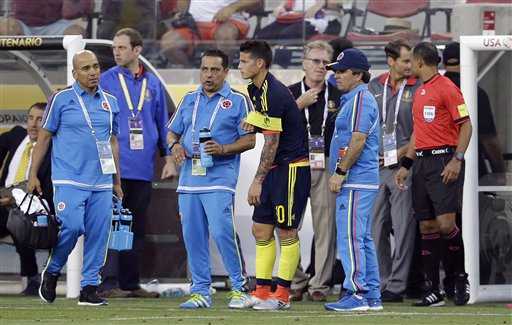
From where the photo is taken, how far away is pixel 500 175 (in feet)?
48.1

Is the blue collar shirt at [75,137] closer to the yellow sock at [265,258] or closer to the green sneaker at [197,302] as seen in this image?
the green sneaker at [197,302]

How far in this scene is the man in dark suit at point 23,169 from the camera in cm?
1545

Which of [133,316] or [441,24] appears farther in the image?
[441,24]

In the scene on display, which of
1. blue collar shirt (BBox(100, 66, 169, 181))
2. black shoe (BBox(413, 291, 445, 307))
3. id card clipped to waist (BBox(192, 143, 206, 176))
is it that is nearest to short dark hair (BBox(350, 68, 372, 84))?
id card clipped to waist (BBox(192, 143, 206, 176))

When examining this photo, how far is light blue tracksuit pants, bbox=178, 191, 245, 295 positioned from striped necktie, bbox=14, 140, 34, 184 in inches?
114

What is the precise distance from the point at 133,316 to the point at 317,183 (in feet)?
10.7

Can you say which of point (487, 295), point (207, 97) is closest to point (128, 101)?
point (207, 97)

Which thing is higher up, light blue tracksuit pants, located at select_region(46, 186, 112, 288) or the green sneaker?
light blue tracksuit pants, located at select_region(46, 186, 112, 288)

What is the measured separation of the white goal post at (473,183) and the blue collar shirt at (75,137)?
3222mm

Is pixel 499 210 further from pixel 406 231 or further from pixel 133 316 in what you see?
pixel 133 316

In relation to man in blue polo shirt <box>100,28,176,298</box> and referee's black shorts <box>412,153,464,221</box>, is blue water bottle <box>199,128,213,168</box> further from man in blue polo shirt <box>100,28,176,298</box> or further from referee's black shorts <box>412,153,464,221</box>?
referee's black shorts <box>412,153,464,221</box>

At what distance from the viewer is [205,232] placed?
1362cm

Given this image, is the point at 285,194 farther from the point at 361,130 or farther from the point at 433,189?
the point at 433,189

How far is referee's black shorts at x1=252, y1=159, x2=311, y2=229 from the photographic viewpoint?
12922mm
